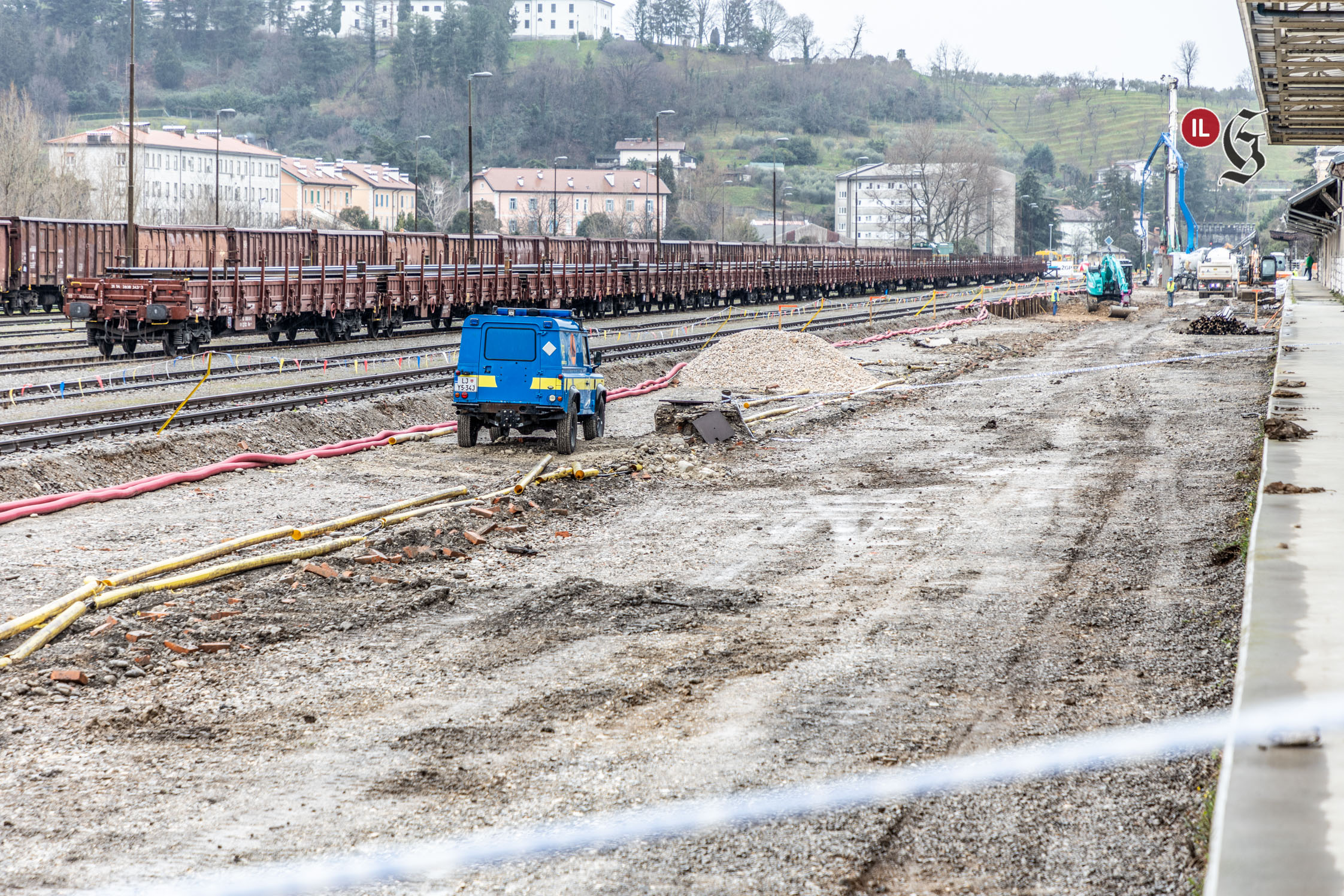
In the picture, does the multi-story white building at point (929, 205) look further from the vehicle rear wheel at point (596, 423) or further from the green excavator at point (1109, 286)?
the vehicle rear wheel at point (596, 423)

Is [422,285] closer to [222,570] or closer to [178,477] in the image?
[178,477]

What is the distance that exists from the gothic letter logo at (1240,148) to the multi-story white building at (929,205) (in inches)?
4426

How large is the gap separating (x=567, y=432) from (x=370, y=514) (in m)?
5.28

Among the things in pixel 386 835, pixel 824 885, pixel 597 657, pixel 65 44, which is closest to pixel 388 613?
pixel 597 657

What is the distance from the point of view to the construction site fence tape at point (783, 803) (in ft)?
17.4

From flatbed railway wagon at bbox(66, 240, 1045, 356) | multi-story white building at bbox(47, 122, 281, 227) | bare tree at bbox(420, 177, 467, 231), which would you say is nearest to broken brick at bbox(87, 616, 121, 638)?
flatbed railway wagon at bbox(66, 240, 1045, 356)

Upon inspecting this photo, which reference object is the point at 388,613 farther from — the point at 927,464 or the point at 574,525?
the point at 927,464

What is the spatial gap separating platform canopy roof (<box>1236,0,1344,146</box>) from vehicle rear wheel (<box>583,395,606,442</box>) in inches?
378

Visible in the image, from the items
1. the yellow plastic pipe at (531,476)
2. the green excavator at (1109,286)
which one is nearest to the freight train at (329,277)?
the green excavator at (1109,286)

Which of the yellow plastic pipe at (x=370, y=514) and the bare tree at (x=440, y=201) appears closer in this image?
the yellow plastic pipe at (x=370, y=514)

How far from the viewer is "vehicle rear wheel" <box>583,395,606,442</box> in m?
19.8

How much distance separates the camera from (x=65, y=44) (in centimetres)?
18250

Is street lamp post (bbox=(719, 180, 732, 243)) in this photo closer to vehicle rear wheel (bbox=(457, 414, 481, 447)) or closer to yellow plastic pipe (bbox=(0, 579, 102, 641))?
vehicle rear wheel (bbox=(457, 414, 481, 447))

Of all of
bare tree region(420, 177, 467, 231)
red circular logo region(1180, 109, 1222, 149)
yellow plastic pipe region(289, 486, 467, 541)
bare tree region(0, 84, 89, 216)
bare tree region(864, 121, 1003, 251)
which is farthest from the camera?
bare tree region(864, 121, 1003, 251)
